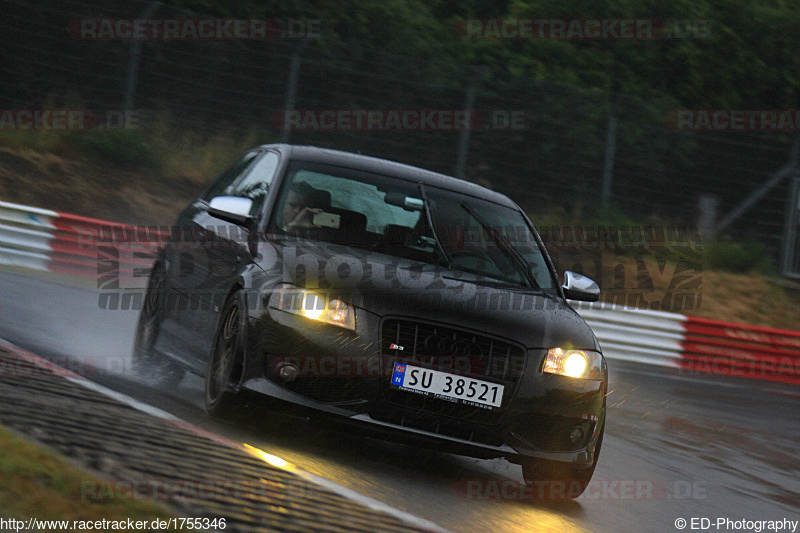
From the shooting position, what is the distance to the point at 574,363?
21.3ft

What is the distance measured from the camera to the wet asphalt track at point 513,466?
19.9 feet

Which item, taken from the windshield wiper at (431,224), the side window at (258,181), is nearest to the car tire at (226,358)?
the side window at (258,181)

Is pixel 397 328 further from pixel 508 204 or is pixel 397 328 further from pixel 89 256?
pixel 89 256

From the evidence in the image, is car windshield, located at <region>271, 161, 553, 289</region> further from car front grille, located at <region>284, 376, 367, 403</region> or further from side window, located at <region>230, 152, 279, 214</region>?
car front grille, located at <region>284, 376, 367, 403</region>

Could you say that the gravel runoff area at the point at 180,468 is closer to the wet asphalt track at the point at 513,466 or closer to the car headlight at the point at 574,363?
the wet asphalt track at the point at 513,466

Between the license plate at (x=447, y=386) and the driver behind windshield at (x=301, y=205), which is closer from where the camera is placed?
the license plate at (x=447, y=386)

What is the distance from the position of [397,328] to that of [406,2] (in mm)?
23509

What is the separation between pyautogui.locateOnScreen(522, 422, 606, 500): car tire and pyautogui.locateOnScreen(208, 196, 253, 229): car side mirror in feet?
6.87

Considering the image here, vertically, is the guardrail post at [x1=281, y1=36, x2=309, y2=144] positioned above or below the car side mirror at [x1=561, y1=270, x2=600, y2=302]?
above

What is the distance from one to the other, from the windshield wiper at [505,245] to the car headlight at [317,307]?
172 centimetres

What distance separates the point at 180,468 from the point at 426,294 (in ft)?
6.37

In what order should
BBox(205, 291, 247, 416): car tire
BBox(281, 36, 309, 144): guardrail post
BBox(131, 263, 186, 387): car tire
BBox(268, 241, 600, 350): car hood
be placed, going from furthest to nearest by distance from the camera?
BBox(281, 36, 309, 144): guardrail post, BBox(131, 263, 186, 387): car tire, BBox(205, 291, 247, 416): car tire, BBox(268, 241, 600, 350): car hood

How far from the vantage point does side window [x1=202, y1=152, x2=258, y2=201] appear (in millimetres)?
8484

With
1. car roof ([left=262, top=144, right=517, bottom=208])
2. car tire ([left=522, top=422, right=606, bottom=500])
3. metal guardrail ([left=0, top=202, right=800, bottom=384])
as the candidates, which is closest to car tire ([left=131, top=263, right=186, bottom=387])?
car roof ([left=262, top=144, right=517, bottom=208])
